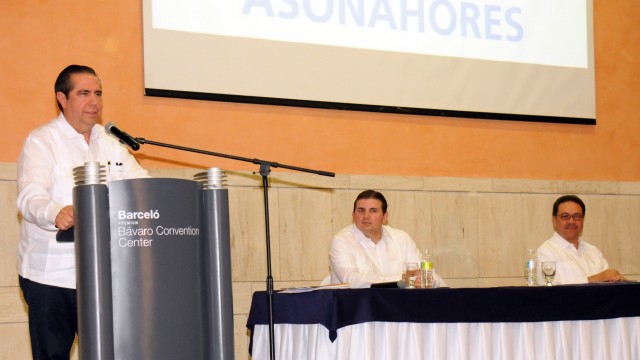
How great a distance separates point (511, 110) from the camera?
641cm

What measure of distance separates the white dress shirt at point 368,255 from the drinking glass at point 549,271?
693 mm

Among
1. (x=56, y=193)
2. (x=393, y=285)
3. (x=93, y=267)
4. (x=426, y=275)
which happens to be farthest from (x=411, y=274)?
(x=93, y=267)

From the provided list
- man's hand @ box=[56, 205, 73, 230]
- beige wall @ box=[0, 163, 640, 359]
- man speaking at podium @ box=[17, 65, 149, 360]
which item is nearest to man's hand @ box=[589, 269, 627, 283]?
beige wall @ box=[0, 163, 640, 359]

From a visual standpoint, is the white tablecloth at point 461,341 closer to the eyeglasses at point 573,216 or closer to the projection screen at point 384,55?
the eyeglasses at point 573,216

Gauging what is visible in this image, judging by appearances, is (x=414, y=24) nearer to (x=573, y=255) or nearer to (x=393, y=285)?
(x=573, y=255)

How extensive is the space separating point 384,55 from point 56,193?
3261 mm

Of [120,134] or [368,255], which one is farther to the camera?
[368,255]

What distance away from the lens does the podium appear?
2.22 m

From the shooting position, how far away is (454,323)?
371 centimetres

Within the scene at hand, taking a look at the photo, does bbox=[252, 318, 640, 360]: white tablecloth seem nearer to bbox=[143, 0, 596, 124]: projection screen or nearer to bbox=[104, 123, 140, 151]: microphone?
bbox=[104, 123, 140, 151]: microphone

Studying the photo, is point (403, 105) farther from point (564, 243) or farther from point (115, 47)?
point (115, 47)

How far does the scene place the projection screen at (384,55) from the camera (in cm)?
527

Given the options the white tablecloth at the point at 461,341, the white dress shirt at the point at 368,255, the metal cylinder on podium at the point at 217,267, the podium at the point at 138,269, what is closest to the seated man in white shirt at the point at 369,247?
the white dress shirt at the point at 368,255

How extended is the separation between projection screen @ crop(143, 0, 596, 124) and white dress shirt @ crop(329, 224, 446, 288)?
3.46 ft
